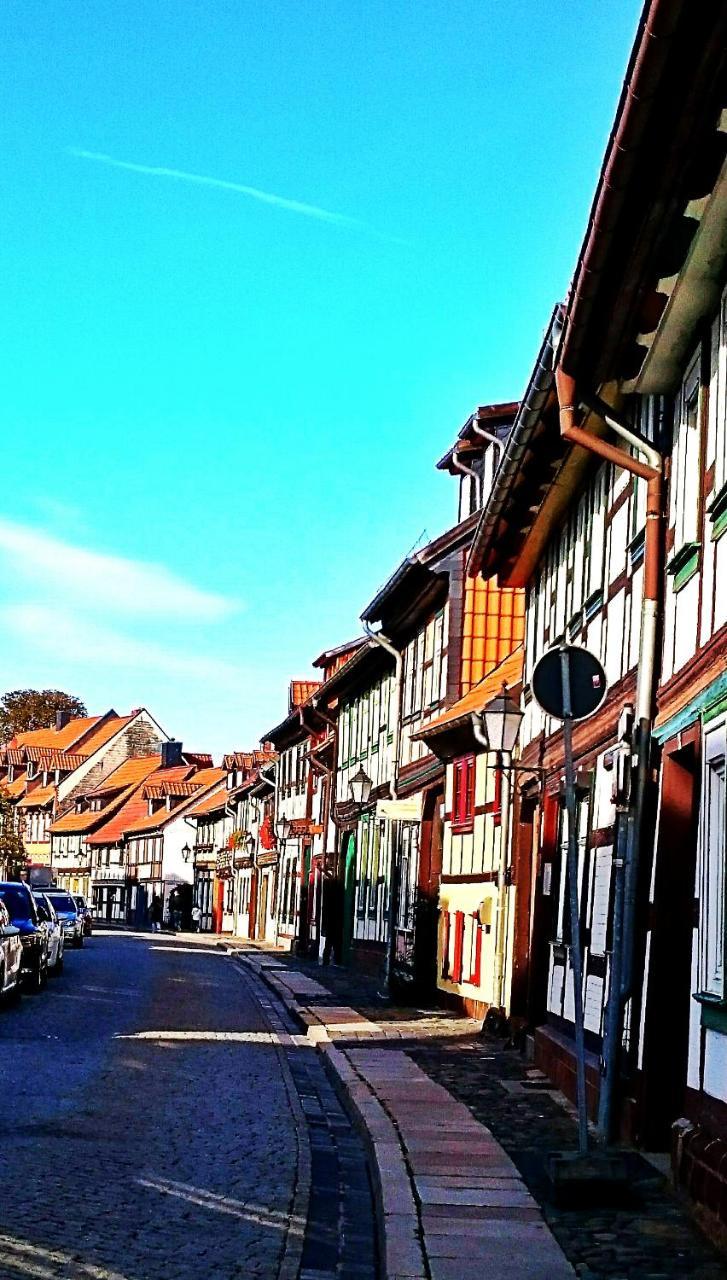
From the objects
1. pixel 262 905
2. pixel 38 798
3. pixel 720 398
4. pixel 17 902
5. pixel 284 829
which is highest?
pixel 720 398

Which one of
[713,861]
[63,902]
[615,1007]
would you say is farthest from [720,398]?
[63,902]

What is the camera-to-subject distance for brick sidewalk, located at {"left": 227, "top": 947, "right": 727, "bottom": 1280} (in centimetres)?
775

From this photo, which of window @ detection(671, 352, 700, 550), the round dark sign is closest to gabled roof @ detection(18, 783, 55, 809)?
window @ detection(671, 352, 700, 550)

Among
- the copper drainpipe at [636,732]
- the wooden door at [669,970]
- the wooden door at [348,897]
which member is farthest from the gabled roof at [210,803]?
the wooden door at [669,970]

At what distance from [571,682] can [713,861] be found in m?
1.56

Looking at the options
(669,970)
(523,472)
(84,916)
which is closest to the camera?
(669,970)

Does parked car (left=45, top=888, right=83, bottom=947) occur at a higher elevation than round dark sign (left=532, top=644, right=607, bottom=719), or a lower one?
lower

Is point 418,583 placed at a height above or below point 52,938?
above

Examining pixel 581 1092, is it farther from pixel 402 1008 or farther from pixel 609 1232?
pixel 402 1008

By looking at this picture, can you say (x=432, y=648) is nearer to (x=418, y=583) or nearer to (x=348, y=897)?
(x=418, y=583)

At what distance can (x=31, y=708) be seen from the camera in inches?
4683

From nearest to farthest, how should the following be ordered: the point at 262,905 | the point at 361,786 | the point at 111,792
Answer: the point at 361,786, the point at 262,905, the point at 111,792

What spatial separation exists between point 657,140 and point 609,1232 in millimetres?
5264

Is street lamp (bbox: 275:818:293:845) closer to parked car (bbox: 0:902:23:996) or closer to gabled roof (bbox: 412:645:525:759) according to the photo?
gabled roof (bbox: 412:645:525:759)
